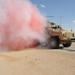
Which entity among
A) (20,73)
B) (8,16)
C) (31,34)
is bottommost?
(20,73)

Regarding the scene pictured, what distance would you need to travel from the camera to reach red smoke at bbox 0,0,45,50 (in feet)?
49.9

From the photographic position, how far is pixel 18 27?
15.9 meters

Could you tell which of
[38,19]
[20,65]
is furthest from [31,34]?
[20,65]

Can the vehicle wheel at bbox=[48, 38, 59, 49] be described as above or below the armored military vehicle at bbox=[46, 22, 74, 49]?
below

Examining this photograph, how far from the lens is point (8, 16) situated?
15.3 meters

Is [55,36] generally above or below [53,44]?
above

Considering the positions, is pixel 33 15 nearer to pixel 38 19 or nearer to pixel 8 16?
pixel 38 19

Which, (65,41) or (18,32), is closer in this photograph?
(18,32)

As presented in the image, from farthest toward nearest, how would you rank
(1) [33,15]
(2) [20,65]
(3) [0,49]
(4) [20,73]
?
(1) [33,15] → (3) [0,49] → (2) [20,65] → (4) [20,73]

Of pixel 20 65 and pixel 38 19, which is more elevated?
pixel 38 19

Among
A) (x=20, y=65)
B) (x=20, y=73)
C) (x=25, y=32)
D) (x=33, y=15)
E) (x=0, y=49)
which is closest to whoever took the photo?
(x=20, y=73)

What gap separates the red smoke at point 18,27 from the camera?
15.2m

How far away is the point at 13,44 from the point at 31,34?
5.75 feet

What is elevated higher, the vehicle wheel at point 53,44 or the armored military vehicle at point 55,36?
the armored military vehicle at point 55,36
